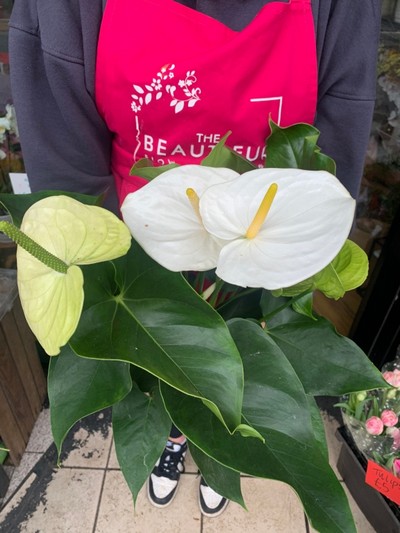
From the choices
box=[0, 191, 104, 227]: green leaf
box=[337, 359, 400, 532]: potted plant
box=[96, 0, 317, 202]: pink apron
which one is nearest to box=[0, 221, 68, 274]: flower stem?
box=[0, 191, 104, 227]: green leaf

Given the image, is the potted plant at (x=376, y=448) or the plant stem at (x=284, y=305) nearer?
the plant stem at (x=284, y=305)

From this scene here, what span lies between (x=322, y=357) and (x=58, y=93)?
46 centimetres

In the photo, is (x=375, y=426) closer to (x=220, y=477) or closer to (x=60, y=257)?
(x=220, y=477)

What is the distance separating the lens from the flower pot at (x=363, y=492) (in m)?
0.99

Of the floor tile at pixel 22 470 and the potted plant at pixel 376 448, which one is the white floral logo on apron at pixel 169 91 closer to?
the potted plant at pixel 376 448

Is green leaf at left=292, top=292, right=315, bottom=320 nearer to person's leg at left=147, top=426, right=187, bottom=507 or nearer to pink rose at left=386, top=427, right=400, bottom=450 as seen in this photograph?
pink rose at left=386, top=427, right=400, bottom=450

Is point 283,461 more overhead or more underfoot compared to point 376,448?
more overhead

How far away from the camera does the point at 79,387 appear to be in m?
0.40

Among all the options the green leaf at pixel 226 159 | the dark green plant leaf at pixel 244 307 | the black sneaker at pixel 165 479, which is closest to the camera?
the green leaf at pixel 226 159

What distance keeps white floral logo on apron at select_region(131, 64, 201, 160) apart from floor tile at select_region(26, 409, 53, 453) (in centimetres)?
92

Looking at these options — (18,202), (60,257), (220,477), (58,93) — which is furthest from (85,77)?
(220,477)

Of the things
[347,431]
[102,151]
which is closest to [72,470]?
[347,431]

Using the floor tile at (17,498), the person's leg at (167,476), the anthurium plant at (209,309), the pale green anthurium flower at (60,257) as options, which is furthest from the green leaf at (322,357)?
the floor tile at (17,498)

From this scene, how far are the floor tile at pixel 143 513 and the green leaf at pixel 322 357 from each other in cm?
78
